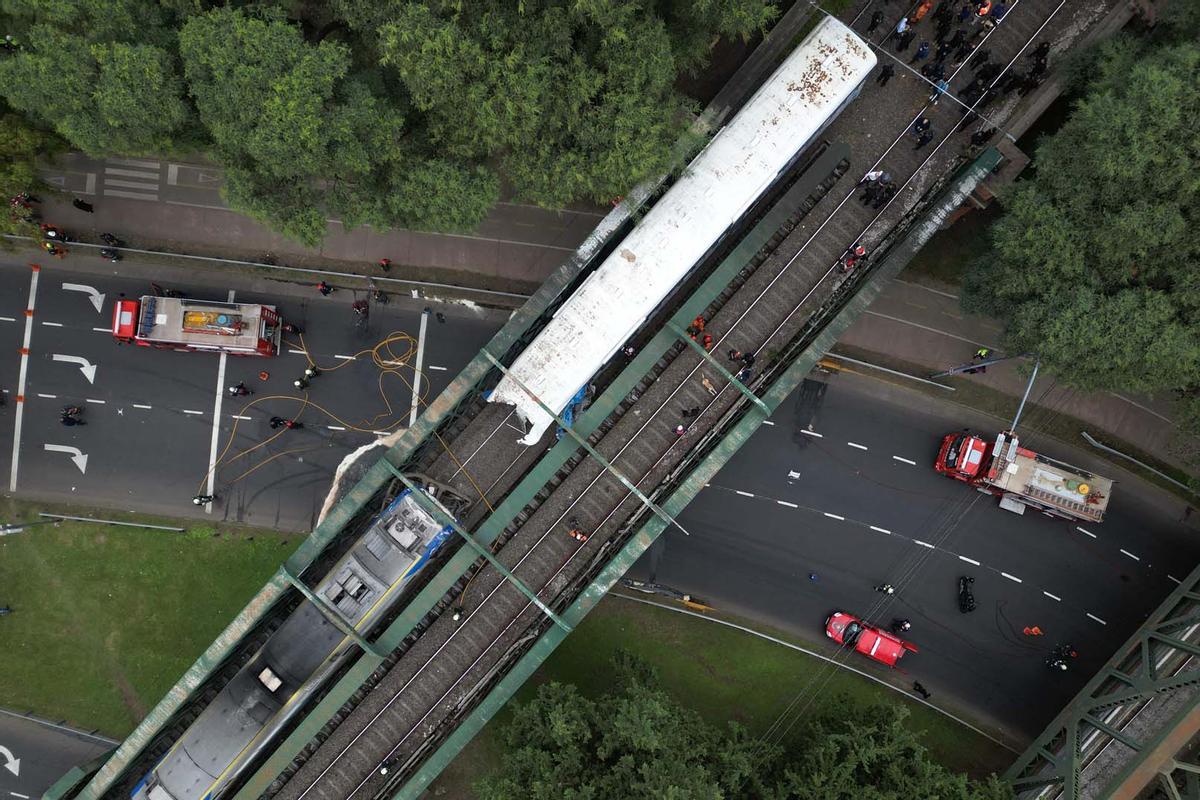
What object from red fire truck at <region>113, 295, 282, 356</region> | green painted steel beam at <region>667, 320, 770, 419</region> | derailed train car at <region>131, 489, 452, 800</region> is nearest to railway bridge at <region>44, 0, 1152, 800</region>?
green painted steel beam at <region>667, 320, 770, 419</region>

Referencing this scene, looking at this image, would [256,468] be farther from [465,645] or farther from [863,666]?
[863,666]

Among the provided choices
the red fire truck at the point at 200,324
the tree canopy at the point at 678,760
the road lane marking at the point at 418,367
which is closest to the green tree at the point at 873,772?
the tree canopy at the point at 678,760

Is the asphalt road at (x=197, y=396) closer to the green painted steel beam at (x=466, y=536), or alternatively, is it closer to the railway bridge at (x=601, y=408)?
the railway bridge at (x=601, y=408)

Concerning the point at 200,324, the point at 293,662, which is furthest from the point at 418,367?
the point at 293,662

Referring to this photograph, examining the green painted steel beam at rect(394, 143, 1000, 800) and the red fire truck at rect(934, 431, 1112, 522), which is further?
the red fire truck at rect(934, 431, 1112, 522)

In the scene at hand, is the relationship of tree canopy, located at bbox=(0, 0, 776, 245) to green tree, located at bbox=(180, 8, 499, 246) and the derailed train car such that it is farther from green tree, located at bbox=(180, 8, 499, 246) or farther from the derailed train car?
the derailed train car

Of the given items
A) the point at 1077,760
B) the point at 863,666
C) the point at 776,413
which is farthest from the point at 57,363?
the point at 1077,760
